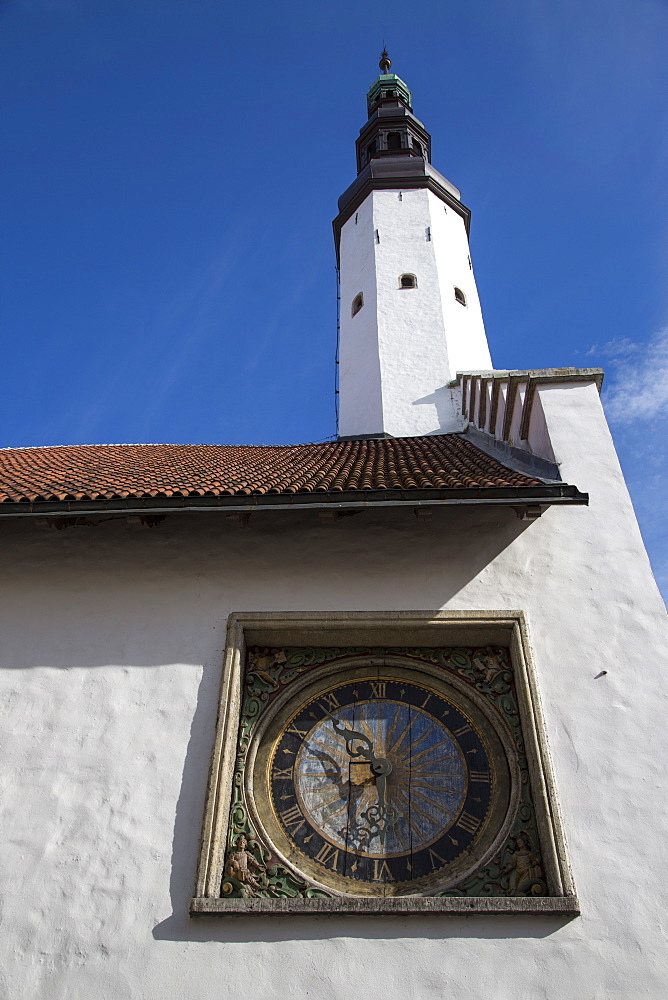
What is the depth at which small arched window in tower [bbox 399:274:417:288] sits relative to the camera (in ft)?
48.2

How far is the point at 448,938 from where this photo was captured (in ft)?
15.2

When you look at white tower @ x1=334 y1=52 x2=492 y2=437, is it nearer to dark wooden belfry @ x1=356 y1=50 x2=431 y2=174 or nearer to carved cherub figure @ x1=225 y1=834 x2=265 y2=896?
dark wooden belfry @ x1=356 y1=50 x2=431 y2=174

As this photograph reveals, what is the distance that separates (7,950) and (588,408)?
18.6 feet

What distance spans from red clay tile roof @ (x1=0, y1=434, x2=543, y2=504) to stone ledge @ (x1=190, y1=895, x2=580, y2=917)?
8.70 feet

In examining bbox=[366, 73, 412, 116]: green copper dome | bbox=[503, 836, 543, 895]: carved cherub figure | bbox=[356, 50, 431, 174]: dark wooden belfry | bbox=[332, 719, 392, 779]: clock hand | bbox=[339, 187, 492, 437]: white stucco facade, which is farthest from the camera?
bbox=[366, 73, 412, 116]: green copper dome

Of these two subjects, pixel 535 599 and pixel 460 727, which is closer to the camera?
pixel 460 727

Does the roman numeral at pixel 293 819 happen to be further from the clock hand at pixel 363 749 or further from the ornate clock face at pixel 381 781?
the clock hand at pixel 363 749

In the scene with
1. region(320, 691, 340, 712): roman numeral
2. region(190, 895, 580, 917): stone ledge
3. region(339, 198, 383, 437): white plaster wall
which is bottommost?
region(190, 895, 580, 917): stone ledge

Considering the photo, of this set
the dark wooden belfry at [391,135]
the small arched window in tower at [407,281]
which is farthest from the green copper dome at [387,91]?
the small arched window in tower at [407,281]

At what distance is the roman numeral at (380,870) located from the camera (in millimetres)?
5070

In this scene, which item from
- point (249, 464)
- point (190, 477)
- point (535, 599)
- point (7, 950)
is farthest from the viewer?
point (249, 464)

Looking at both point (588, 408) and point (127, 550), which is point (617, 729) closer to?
point (588, 408)

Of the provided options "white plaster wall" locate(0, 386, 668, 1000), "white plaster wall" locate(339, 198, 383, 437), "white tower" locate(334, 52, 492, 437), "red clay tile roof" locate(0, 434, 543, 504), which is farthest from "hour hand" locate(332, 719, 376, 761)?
"white plaster wall" locate(339, 198, 383, 437)

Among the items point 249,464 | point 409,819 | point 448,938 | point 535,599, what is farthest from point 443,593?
point 249,464
